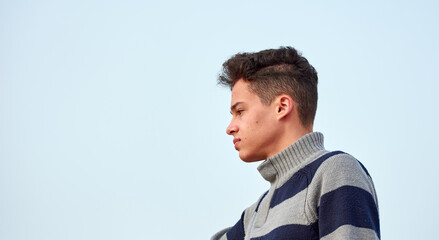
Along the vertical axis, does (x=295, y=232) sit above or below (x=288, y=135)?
below

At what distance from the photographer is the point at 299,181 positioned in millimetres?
2227

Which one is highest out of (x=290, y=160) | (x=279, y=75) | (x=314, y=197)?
(x=279, y=75)

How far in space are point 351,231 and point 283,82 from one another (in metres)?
0.90

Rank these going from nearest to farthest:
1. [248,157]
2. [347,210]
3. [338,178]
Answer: [347,210] → [338,178] → [248,157]

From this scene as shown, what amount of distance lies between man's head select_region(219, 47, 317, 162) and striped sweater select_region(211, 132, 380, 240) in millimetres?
78

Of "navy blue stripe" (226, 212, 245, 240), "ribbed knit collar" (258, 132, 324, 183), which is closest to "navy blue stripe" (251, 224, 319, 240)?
"ribbed knit collar" (258, 132, 324, 183)

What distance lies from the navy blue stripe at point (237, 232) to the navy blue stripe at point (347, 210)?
90 cm

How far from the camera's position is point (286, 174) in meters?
2.37

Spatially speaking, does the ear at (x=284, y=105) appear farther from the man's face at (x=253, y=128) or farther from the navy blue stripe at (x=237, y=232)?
the navy blue stripe at (x=237, y=232)

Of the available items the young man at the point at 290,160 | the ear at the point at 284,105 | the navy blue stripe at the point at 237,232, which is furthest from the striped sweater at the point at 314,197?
the navy blue stripe at the point at 237,232

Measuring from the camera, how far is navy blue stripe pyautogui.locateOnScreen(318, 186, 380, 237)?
1.87 m

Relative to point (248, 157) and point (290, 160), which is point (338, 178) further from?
point (248, 157)

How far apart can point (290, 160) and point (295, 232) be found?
0.42 m

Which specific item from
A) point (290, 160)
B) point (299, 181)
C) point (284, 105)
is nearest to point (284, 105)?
point (284, 105)
